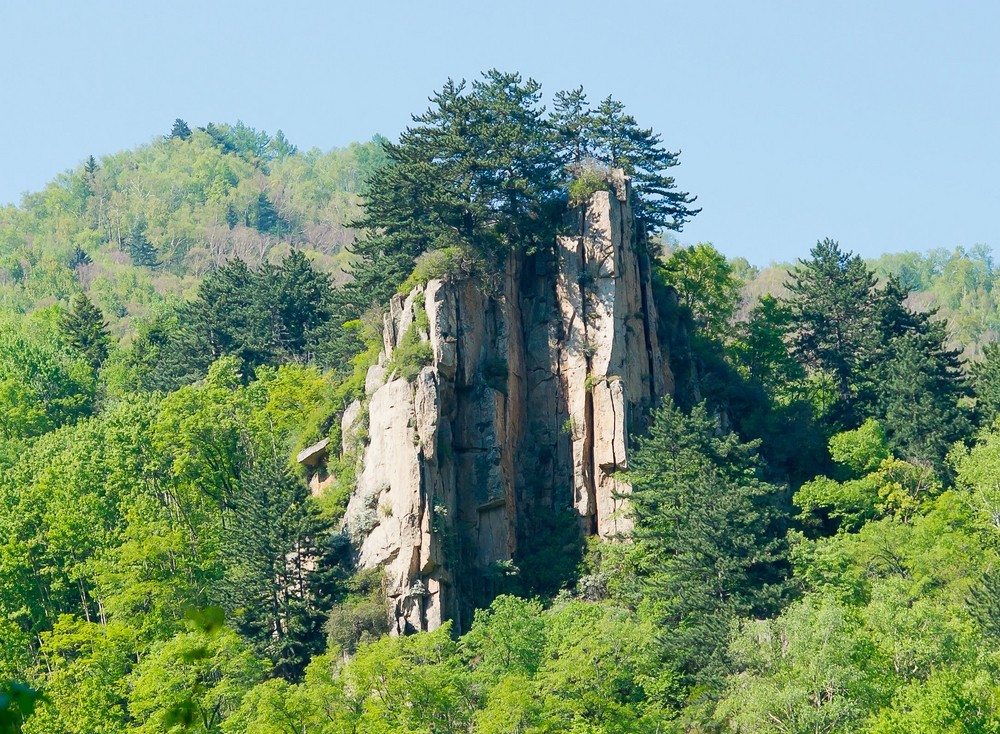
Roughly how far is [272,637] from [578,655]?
31.5 feet

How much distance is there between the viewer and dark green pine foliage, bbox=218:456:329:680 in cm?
4244

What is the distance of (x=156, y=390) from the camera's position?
194 feet

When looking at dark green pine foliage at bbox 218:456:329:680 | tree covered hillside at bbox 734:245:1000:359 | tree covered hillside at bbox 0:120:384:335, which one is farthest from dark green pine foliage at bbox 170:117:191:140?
dark green pine foliage at bbox 218:456:329:680

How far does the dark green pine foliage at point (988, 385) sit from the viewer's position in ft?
173

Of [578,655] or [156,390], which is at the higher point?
[156,390]

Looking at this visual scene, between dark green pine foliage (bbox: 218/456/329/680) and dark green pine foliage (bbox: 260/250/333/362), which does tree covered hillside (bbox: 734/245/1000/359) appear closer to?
dark green pine foliage (bbox: 260/250/333/362)

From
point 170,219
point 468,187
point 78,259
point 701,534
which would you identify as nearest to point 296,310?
point 468,187

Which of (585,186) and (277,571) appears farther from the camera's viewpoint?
(585,186)

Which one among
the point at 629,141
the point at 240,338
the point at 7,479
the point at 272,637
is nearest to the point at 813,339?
the point at 629,141

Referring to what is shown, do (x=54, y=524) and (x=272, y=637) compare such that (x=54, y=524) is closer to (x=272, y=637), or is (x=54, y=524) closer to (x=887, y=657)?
(x=272, y=637)

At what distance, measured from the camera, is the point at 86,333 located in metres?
70.8

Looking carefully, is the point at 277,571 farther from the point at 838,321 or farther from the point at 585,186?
the point at 838,321

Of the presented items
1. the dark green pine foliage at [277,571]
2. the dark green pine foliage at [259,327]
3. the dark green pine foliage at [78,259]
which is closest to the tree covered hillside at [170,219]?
the dark green pine foliage at [78,259]

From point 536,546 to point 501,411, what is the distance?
4.57m
